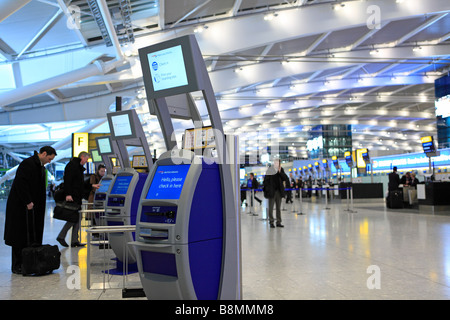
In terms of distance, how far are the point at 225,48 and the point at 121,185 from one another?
10386mm

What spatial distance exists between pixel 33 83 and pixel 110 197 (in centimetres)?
916

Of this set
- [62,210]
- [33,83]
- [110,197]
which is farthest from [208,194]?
[33,83]

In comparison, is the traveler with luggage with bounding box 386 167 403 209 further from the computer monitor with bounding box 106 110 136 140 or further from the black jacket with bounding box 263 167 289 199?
the computer monitor with bounding box 106 110 136 140

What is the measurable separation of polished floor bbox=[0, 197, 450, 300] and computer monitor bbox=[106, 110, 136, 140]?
1921 mm

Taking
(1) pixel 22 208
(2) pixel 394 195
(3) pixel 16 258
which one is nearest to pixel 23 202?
(1) pixel 22 208

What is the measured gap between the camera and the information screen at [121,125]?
630 cm

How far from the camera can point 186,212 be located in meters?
2.95

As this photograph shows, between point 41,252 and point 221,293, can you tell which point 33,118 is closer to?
point 41,252

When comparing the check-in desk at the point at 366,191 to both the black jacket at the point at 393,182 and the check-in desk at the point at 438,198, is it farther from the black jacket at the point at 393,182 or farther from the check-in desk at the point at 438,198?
the check-in desk at the point at 438,198

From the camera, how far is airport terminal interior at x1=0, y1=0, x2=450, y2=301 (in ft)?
10.5

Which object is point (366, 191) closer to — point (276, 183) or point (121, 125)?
point (276, 183)

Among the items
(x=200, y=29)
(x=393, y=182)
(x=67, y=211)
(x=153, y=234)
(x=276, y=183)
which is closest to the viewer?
(x=153, y=234)

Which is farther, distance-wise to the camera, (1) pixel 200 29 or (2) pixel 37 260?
(1) pixel 200 29

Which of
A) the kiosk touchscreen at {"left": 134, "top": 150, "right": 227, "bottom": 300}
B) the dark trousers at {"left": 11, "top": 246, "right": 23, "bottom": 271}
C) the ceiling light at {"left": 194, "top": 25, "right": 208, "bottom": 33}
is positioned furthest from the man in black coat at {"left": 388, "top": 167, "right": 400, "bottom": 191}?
the kiosk touchscreen at {"left": 134, "top": 150, "right": 227, "bottom": 300}
